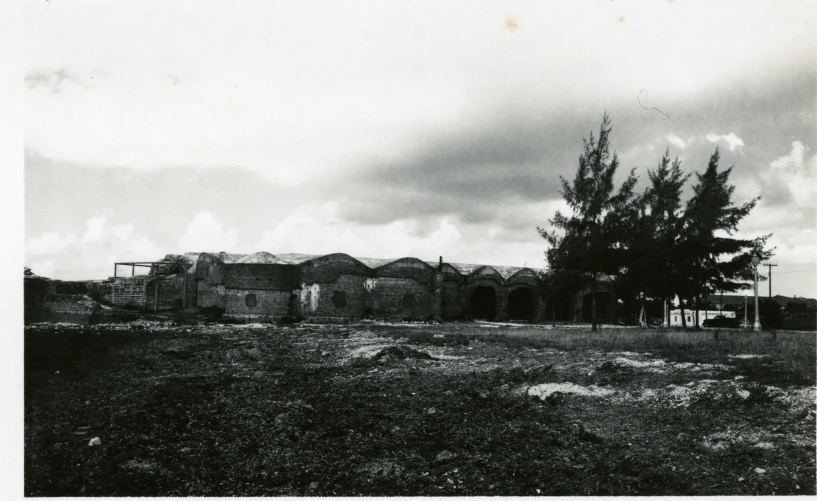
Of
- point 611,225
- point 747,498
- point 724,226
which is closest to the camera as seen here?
point 747,498

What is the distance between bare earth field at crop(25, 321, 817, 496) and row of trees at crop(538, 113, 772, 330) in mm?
9578

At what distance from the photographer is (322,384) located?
344 inches

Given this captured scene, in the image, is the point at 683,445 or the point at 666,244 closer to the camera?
the point at 683,445

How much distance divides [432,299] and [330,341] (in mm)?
16282

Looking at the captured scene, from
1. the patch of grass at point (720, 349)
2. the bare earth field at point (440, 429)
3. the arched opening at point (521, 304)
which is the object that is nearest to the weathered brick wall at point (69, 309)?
the bare earth field at point (440, 429)

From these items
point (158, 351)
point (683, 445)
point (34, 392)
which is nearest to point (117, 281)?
point (158, 351)

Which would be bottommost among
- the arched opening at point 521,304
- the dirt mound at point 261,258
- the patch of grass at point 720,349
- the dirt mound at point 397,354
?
the arched opening at point 521,304

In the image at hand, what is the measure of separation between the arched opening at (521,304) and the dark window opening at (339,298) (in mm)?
13184

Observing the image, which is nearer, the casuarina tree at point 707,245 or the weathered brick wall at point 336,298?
the casuarina tree at point 707,245

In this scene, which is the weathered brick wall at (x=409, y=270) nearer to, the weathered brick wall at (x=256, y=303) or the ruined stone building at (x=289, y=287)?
the ruined stone building at (x=289, y=287)

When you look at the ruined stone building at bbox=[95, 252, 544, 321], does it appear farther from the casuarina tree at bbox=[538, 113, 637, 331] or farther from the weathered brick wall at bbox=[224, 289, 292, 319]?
the casuarina tree at bbox=[538, 113, 637, 331]

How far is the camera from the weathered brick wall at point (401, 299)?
3073 centimetres

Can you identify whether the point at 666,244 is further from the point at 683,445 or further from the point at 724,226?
the point at 683,445

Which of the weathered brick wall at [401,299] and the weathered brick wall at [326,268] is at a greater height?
the weathered brick wall at [326,268]
